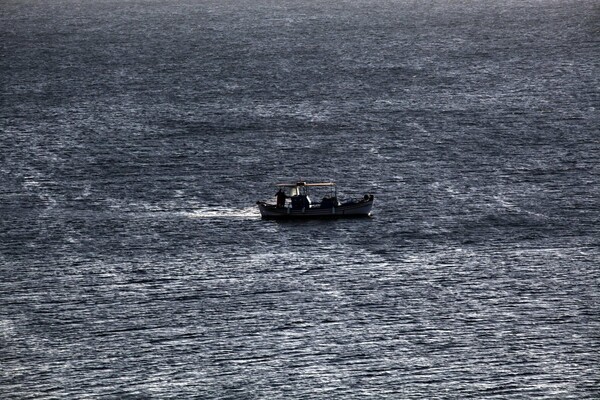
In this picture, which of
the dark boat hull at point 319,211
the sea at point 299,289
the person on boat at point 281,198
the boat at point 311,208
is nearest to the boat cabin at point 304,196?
the boat at point 311,208

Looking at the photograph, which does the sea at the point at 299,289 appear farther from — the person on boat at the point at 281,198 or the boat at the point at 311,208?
the person on boat at the point at 281,198

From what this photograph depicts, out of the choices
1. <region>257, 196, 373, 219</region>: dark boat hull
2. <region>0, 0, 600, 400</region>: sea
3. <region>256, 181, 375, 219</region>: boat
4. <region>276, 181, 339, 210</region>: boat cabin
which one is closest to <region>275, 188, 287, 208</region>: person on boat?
<region>256, 181, 375, 219</region>: boat

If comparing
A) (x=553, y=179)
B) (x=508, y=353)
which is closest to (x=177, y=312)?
(x=508, y=353)

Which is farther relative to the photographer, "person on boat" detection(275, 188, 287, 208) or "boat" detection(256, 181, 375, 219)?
"person on boat" detection(275, 188, 287, 208)

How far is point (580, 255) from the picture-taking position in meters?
159

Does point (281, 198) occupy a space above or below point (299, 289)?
above

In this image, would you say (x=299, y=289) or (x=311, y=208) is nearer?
(x=299, y=289)

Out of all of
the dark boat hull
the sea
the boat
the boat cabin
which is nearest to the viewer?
the sea

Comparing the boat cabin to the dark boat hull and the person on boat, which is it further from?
the dark boat hull

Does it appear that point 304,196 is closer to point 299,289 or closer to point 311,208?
point 311,208

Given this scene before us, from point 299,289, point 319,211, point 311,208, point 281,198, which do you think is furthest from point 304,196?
point 299,289

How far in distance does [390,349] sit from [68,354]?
31.0 m

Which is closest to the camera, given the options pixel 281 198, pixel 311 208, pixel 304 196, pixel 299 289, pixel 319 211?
pixel 299 289

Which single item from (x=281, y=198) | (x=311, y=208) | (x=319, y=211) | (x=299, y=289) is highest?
(x=281, y=198)
